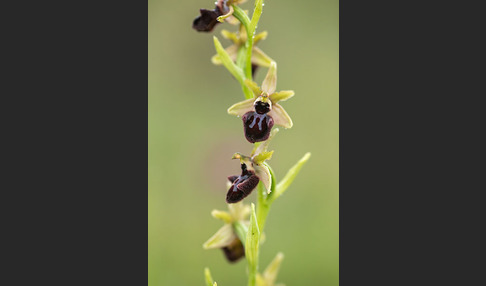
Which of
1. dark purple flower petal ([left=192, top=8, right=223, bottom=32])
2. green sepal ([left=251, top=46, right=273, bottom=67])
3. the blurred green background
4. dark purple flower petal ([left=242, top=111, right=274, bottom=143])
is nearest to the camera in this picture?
dark purple flower petal ([left=242, top=111, right=274, bottom=143])

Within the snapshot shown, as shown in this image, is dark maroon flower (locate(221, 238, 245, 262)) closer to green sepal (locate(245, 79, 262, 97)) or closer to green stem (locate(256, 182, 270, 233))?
green stem (locate(256, 182, 270, 233))

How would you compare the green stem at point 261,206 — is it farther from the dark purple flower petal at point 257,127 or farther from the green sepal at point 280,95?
the green sepal at point 280,95

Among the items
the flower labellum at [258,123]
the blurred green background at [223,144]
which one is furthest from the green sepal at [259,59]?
the blurred green background at [223,144]

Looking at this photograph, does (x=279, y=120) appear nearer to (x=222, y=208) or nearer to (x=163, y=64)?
(x=222, y=208)

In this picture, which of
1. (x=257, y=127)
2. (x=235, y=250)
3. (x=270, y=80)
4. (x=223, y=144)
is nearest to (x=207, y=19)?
(x=270, y=80)

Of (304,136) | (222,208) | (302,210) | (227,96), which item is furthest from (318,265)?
(227,96)

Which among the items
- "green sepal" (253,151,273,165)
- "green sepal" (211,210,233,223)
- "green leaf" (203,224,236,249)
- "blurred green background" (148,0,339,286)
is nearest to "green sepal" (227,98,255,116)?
"green sepal" (253,151,273,165)

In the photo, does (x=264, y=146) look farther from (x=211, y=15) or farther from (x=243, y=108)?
(x=211, y=15)
